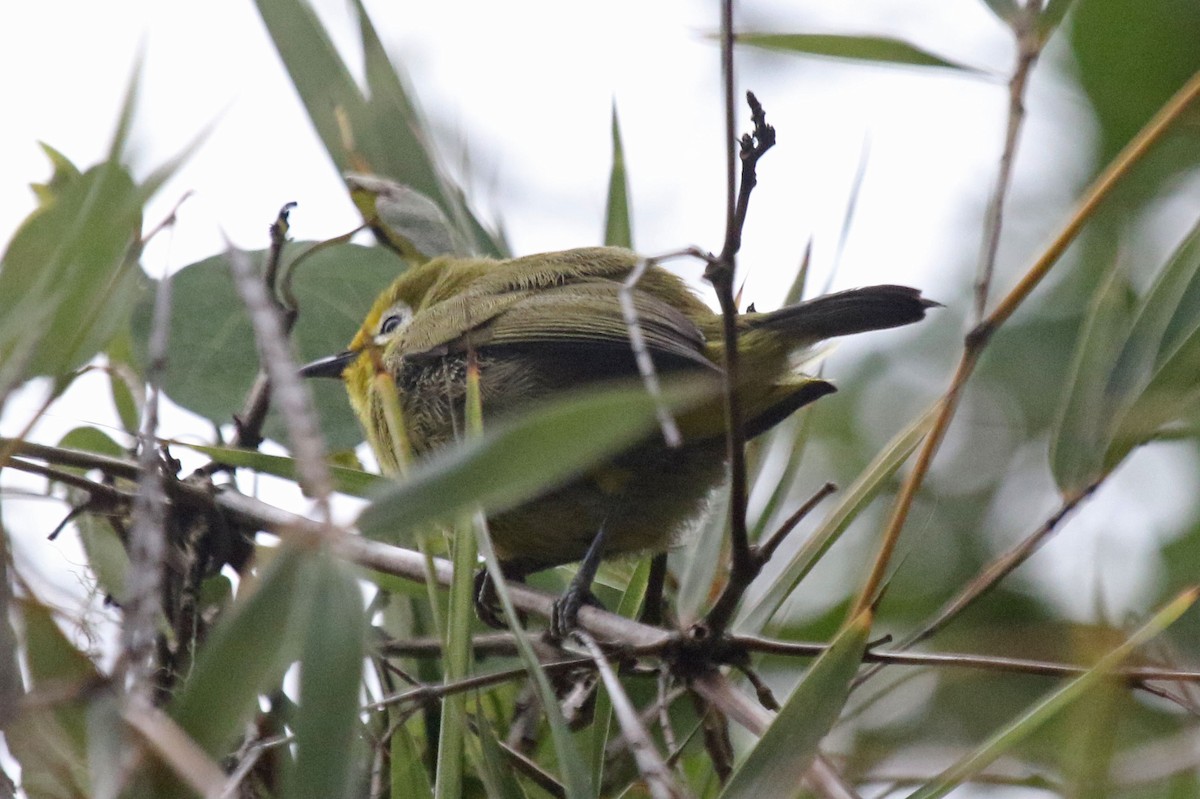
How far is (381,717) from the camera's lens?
8.72 ft

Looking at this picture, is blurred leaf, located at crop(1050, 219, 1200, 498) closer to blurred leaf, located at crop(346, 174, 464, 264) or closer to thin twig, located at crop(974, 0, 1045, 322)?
thin twig, located at crop(974, 0, 1045, 322)

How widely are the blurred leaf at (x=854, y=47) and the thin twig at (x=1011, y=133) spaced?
0.24 metres

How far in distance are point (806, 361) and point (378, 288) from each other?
4.77ft

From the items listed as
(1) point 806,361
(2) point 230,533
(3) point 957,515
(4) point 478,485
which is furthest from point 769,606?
(3) point 957,515

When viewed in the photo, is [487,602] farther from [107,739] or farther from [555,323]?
[107,739]

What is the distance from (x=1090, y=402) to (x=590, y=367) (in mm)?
1278

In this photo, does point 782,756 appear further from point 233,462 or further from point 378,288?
point 378,288

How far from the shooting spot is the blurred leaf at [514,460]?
4.82 feet

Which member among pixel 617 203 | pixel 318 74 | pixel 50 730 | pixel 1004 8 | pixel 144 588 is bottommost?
pixel 50 730

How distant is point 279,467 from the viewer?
2.61 m

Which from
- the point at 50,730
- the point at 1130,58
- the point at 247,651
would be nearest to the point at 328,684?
the point at 247,651

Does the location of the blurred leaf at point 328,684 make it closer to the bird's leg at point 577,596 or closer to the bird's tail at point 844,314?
the bird's leg at point 577,596

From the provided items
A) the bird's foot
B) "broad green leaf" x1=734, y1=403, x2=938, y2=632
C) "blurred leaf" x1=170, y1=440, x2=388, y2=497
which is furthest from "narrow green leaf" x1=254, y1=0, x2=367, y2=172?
"broad green leaf" x1=734, y1=403, x2=938, y2=632

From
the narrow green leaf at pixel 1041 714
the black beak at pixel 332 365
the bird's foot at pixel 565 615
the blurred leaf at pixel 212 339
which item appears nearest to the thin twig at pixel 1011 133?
the narrow green leaf at pixel 1041 714
